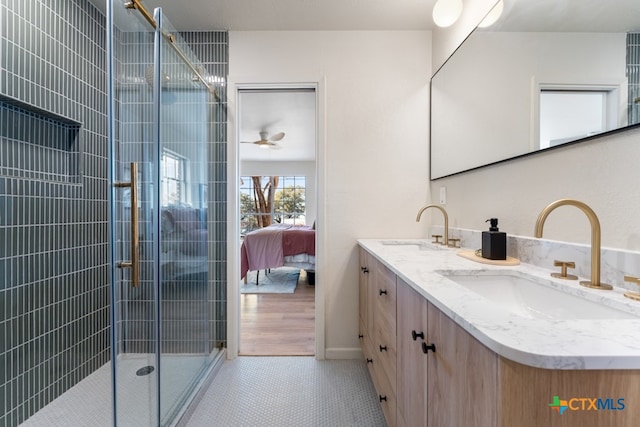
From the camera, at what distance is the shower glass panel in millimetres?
1111

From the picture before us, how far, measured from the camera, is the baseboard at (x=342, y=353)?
203 cm

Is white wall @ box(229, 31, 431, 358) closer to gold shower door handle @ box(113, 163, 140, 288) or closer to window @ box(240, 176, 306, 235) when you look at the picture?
gold shower door handle @ box(113, 163, 140, 288)

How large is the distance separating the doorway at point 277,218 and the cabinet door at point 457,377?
1535 mm

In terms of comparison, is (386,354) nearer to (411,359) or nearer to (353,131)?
(411,359)

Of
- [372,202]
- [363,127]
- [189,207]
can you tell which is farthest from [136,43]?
[372,202]

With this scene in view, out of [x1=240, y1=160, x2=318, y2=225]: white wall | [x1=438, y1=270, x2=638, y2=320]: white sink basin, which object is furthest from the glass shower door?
[x1=240, y1=160, x2=318, y2=225]: white wall

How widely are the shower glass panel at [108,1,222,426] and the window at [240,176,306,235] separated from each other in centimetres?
571

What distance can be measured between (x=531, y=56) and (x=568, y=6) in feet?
0.57

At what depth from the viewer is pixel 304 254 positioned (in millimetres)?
3855

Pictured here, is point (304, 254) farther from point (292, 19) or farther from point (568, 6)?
point (568, 6)

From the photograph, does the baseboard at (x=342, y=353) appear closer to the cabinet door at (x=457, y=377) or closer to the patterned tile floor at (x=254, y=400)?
the patterned tile floor at (x=254, y=400)

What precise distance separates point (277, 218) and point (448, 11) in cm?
634

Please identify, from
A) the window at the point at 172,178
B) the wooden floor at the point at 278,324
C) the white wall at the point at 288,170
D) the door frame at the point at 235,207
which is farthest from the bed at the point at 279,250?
the white wall at the point at 288,170

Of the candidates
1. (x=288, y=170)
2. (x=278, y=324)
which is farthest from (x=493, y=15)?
(x=288, y=170)
